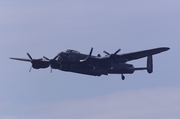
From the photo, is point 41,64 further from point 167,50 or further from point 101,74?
point 167,50

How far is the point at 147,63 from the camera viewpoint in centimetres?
9388

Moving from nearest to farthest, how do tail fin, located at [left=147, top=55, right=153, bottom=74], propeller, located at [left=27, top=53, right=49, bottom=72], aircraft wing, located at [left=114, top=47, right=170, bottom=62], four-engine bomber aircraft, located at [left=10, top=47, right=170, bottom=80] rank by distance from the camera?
aircraft wing, located at [left=114, top=47, right=170, bottom=62] → four-engine bomber aircraft, located at [left=10, top=47, right=170, bottom=80] → propeller, located at [left=27, top=53, right=49, bottom=72] → tail fin, located at [left=147, top=55, right=153, bottom=74]

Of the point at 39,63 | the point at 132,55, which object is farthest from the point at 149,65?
the point at 39,63

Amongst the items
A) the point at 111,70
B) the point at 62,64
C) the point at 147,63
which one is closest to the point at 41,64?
the point at 62,64

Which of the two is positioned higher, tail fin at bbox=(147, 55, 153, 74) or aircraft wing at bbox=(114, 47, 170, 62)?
aircraft wing at bbox=(114, 47, 170, 62)

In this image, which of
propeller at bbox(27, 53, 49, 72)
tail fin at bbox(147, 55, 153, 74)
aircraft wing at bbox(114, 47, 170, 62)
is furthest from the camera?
tail fin at bbox(147, 55, 153, 74)

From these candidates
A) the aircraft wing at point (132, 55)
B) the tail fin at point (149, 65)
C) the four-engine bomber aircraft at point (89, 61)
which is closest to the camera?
the aircraft wing at point (132, 55)

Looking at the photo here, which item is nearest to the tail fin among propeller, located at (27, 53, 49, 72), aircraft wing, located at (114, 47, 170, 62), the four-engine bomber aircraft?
the four-engine bomber aircraft

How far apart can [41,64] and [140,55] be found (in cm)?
1509

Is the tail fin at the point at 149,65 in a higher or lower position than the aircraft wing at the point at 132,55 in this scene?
lower

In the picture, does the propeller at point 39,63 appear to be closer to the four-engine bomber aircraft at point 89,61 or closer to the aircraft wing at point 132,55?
the four-engine bomber aircraft at point 89,61

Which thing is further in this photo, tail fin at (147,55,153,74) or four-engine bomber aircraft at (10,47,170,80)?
tail fin at (147,55,153,74)

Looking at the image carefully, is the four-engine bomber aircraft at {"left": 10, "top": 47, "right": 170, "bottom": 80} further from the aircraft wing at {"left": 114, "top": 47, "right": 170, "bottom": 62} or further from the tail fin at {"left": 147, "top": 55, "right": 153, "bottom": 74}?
the tail fin at {"left": 147, "top": 55, "right": 153, "bottom": 74}

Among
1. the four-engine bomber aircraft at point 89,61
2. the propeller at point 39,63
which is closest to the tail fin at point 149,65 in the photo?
the four-engine bomber aircraft at point 89,61
